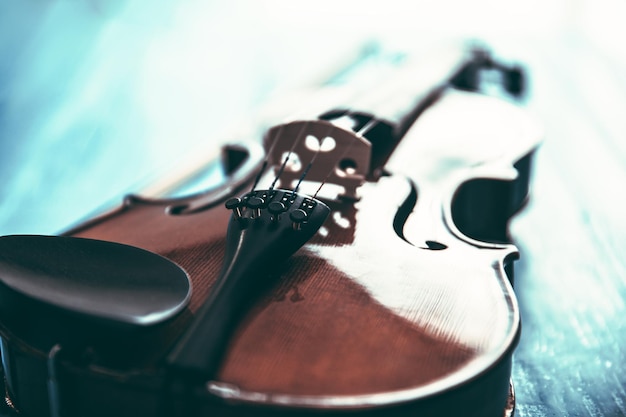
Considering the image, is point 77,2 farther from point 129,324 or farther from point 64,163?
point 129,324

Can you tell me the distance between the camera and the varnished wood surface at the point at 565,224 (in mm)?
776

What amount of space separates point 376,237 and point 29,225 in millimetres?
774

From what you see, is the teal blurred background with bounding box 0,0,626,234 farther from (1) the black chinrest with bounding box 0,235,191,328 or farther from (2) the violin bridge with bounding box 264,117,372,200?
(1) the black chinrest with bounding box 0,235,191,328

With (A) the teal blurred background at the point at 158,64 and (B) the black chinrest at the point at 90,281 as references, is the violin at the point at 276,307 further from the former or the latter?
(A) the teal blurred background at the point at 158,64

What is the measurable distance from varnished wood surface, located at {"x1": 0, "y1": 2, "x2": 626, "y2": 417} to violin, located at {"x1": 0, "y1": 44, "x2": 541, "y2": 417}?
0.19 meters

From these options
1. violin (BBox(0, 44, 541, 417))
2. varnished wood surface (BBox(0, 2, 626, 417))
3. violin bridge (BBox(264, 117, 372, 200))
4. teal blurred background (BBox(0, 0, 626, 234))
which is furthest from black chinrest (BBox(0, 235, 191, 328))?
teal blurred background (BBox(0, 0, 626, 234))

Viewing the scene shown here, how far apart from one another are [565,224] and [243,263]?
0.76 metres

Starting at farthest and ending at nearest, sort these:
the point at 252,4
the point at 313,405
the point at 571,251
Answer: the point at 252,4 → the point at 571,251 → the point at 313,405

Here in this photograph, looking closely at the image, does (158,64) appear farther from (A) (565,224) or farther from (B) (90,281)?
(B) (90,281)

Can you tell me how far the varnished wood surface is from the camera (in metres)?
0.78

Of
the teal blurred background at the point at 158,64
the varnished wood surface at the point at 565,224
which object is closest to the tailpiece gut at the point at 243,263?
the varnished wood surface at the point at 565,224

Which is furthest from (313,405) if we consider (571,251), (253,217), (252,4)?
(252,4)

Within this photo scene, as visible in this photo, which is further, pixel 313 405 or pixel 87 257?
pixel 87 257

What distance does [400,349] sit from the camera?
0.54 metres
